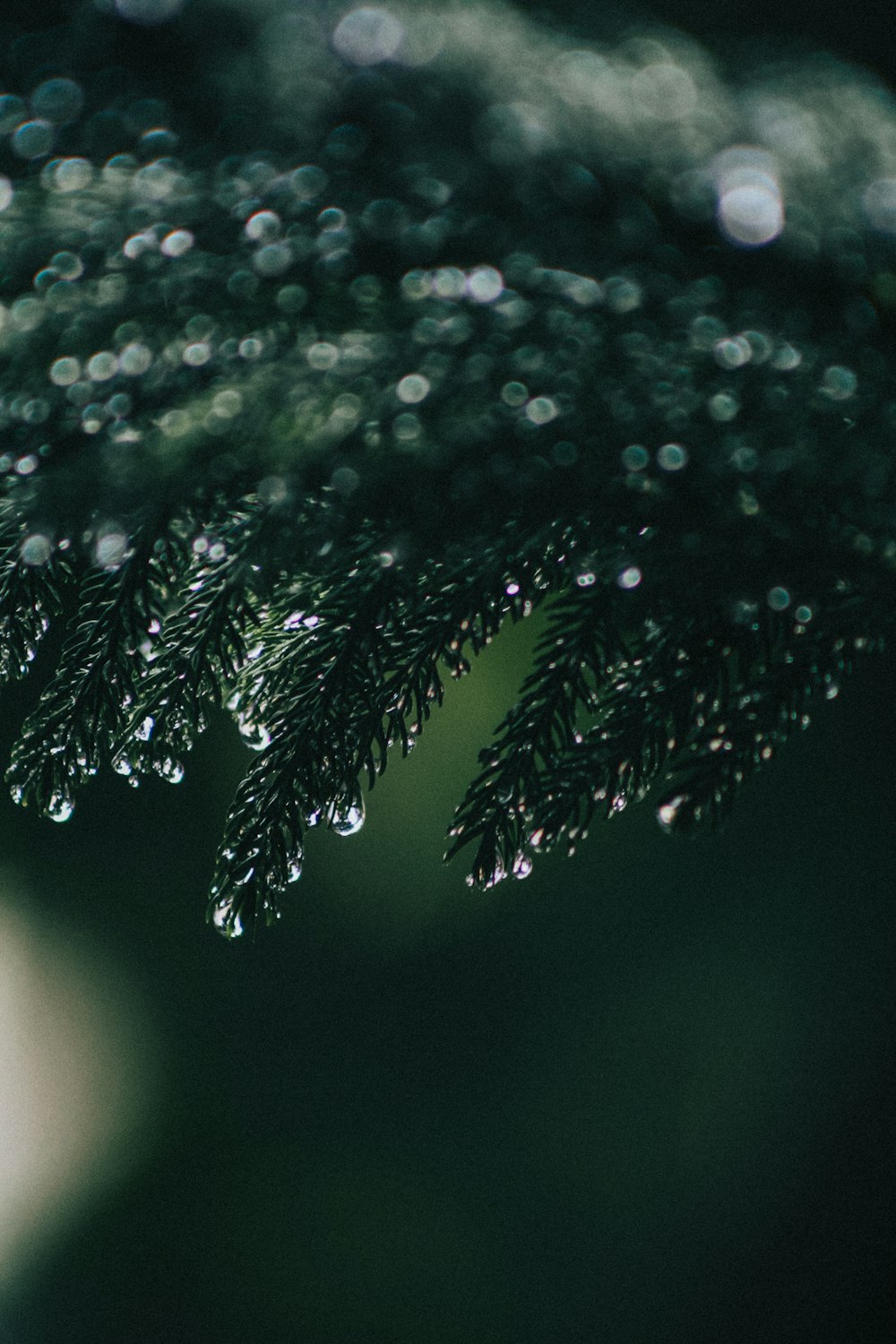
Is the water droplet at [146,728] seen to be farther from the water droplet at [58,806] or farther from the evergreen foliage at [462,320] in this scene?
the evergreen foliage at [462,320]

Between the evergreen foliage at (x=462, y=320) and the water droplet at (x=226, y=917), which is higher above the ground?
the evergreen foliage at (x=462, y=320)

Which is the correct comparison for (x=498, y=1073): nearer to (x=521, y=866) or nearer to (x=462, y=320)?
(x=521, y=866)

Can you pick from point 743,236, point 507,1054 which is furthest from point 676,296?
point 507,1054

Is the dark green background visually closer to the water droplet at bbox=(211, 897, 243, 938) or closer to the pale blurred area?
the pale blurred area

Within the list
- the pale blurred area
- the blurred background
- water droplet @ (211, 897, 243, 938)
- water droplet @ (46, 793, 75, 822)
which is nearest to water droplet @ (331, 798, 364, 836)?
water droplet @ (211, 897, 243, 938)

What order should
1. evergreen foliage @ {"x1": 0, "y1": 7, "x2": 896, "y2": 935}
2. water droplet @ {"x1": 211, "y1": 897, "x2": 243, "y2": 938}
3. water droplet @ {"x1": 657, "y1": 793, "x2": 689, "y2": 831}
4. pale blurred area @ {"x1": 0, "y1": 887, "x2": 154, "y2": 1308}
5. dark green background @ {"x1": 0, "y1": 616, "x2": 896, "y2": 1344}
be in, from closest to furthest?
1. evergreen foliage @ {"x1": 0, "y1": 7, "x2": 896, "y2": 935}
2. water droplet @ {"x1": 657, "y1": 793, "x2": 689, "y2": 831}
3. water droplet @ {"x1": 211, "y1": 897, "x2": 243, "y2": 938}
4. dark green background @ {"x1": 0, "y1": 616, "x2": 896, "y2": 1344}
5. pale blurred area @ {"x1": 0, "y1": 887, "x2": 154, "y2": 1308}

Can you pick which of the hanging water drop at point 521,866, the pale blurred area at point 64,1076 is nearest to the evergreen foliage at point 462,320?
the hanging water drop at point 521,866

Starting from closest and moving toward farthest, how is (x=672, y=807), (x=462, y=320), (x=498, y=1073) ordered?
(x=462, y=320) < (x=672, y=807) < (x=498, y=1073)

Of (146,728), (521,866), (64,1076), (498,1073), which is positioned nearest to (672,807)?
(521,866)

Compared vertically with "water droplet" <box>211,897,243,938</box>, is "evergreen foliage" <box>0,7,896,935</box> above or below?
above
